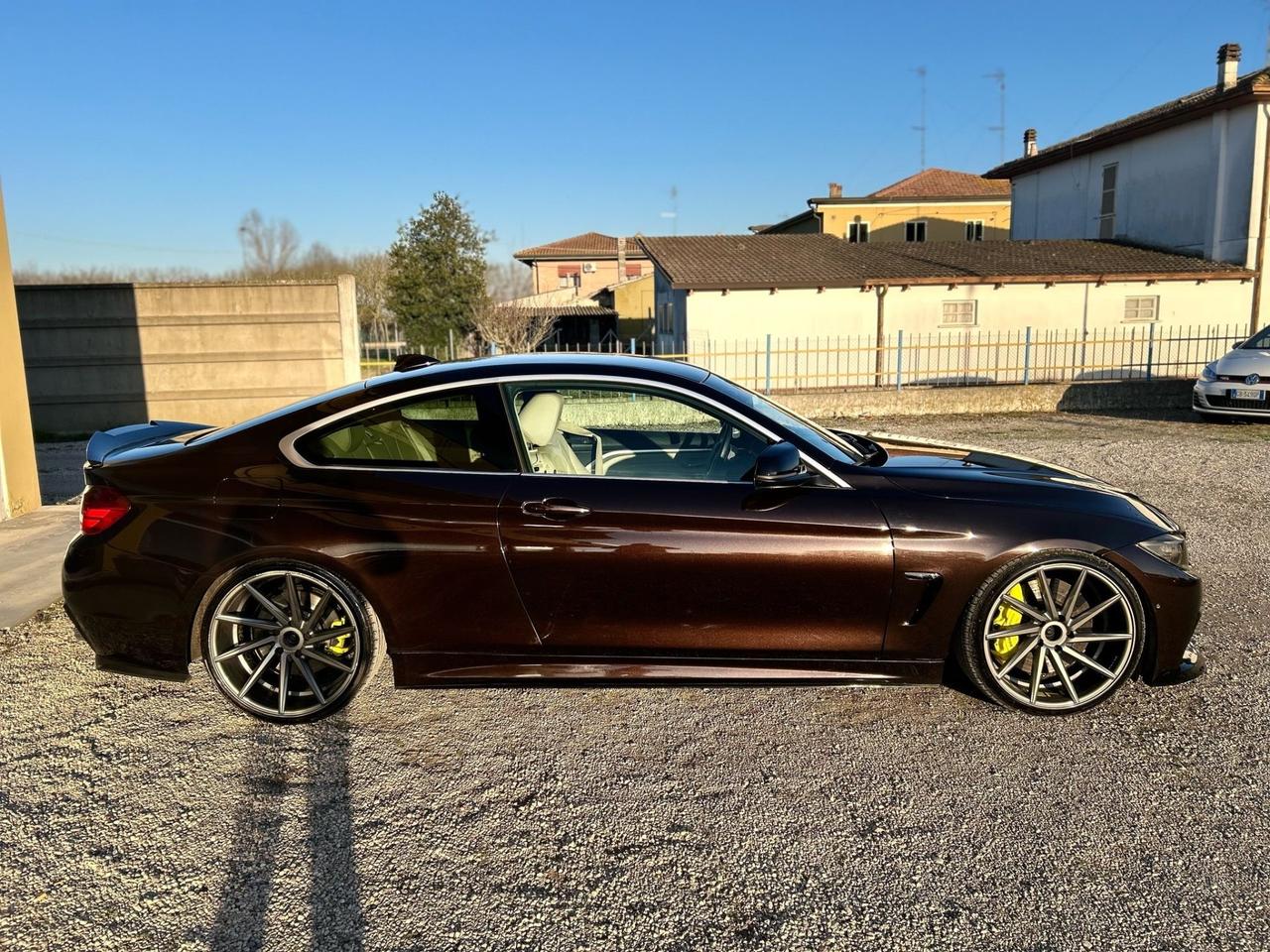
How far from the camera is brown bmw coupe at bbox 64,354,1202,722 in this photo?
343cm

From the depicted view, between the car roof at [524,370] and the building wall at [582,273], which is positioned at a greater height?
the building wall at [582,273]

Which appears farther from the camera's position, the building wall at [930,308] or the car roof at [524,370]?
the building wall at [930,308]

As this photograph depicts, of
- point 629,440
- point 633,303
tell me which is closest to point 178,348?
point 629,440

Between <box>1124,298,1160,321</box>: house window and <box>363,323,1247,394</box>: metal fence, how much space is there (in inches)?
12.7

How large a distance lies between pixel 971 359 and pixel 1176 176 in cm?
822

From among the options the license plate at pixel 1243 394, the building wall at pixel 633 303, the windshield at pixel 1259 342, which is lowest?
the license plate at pixel 1243 394

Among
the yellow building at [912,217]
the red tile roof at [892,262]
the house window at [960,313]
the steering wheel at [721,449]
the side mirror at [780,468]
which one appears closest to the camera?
the side mirror at [780,468]

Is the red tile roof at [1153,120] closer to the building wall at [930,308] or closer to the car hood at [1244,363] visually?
the building wall at [930,308]

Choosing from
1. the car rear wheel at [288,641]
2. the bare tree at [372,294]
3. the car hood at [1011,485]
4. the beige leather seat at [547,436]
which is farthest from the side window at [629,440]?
the bare tree at [372,294]

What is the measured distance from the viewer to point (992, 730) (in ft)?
11.6

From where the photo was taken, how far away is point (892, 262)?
999 inches

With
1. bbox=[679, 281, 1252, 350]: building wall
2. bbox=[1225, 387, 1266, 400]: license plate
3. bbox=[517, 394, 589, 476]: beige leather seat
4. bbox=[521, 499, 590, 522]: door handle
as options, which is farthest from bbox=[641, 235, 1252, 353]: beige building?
bbox=[521, 499, 590, 522]: door handle

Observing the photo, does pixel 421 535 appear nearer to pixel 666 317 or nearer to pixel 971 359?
pixel 971 359

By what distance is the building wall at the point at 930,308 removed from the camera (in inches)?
925
